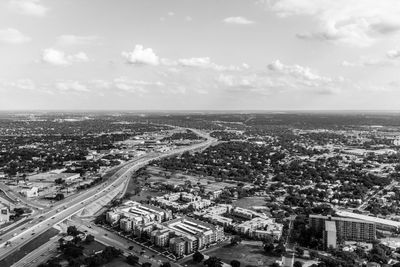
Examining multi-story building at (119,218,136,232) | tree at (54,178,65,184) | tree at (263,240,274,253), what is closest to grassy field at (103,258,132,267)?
multi-story building at (119,218,136,232)

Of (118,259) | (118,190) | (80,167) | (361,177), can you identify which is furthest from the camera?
(80,167)

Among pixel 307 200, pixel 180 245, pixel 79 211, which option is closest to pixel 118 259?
pixel 180 245

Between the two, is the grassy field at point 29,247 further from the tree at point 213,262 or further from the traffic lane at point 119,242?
the tree at point 213,262

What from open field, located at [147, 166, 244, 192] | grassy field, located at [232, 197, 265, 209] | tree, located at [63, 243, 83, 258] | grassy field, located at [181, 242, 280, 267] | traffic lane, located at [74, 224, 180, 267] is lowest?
grassy field, located at [181, 242, 280, 267]

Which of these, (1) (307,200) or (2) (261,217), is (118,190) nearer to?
(2) (261,217)

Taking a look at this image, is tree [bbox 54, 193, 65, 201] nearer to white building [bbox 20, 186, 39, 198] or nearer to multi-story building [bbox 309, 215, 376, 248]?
white building [bbox 20, 186, 39, 198]

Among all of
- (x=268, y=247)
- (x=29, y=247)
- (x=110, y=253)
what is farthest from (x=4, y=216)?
(x=268, y=247)

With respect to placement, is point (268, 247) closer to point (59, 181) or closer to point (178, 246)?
point (178, 246)
